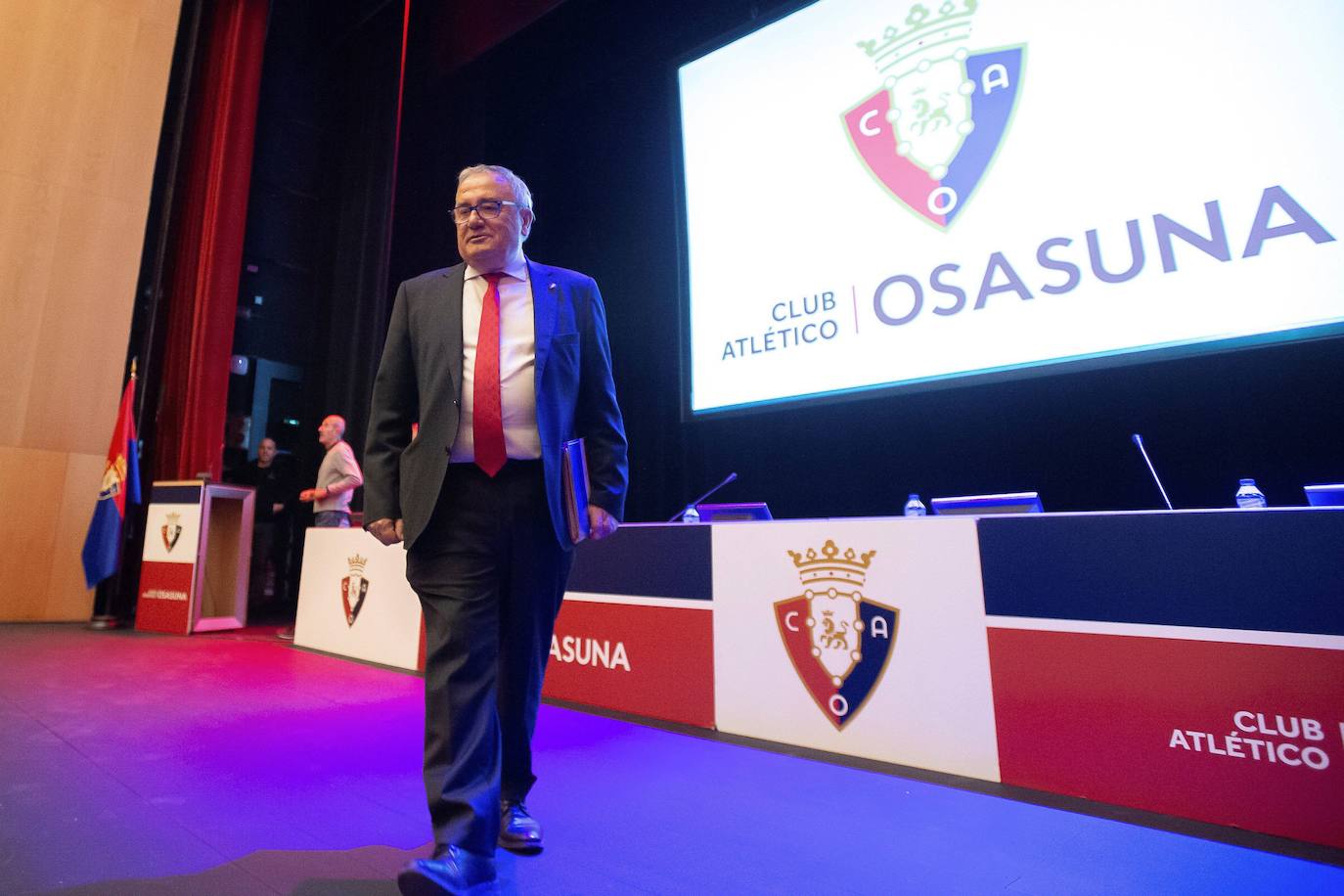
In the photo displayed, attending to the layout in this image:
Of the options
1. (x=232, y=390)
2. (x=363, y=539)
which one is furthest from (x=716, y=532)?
(x=232, y=390)

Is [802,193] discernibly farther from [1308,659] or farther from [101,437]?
[101,437]

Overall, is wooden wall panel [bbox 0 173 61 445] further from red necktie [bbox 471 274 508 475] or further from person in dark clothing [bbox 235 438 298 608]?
red necktie [bbox 471 274 508 475]

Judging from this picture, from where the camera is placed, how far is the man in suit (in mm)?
1216

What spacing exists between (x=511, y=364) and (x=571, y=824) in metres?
0.97

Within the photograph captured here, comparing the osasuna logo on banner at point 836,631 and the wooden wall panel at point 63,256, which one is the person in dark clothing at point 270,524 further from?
the osasuna logo on banner at point 836,631

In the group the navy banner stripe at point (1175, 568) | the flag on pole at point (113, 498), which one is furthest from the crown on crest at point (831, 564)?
the flag on pole at point (113, 498)

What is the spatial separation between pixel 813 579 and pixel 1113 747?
0.80m

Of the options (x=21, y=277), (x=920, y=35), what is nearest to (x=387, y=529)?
(x=920, y=35)

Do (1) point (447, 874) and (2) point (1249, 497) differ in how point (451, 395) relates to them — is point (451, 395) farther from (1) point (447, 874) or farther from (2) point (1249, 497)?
(2) point (1249, 497)

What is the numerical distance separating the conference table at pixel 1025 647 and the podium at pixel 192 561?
333 centimetres

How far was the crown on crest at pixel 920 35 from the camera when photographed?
103 inches

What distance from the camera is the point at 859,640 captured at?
1953 millimetres

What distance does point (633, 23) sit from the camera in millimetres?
4395

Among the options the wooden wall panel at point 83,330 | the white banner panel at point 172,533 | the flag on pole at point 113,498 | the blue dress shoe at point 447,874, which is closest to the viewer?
the blue dress shoe at point 447,874
